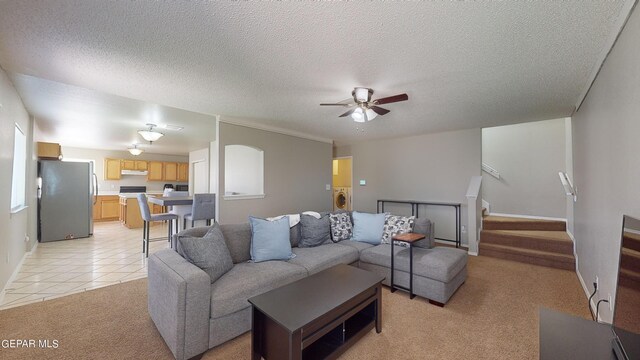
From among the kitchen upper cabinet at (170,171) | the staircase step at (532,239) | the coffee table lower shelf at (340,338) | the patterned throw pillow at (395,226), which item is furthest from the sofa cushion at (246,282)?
the kitchen upper cabinet at (170,171)

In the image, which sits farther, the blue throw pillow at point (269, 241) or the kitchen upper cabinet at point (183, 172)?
the kitchen upper cabinet at point (183, 172)

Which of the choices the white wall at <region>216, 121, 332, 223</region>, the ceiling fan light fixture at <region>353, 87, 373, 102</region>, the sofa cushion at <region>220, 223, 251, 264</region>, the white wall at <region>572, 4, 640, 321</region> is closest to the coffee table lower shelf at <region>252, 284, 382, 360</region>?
the sofa cushion at <region>220, 223, 251, 264</region>

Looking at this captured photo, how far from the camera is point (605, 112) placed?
2.12 metres

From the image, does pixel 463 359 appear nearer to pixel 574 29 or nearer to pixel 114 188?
pixel 574 29

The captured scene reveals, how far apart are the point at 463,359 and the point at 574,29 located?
2.51 metres

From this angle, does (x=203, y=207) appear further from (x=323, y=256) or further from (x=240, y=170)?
(x=323, y=256)

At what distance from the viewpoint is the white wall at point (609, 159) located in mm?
1541

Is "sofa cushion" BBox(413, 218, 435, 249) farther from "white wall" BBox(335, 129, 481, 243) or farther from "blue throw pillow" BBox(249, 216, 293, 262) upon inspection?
"white wall" BBox(335, 129, 481, 243)

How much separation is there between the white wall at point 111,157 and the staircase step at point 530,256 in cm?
977

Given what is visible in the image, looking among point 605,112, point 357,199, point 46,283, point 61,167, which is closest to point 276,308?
point 605,112

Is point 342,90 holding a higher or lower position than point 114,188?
higher

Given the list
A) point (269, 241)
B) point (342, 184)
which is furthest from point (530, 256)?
point (342, 184)

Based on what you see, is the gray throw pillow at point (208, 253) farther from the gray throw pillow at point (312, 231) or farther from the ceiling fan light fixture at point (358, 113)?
the ceiling fan light fixture at point (358, 113)

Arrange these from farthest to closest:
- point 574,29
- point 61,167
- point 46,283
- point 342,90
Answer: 1. point 61,167
2. point 46,283
3. point 342,90
4. point 574,29
